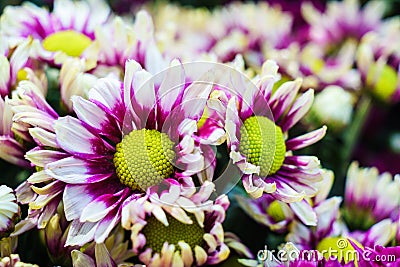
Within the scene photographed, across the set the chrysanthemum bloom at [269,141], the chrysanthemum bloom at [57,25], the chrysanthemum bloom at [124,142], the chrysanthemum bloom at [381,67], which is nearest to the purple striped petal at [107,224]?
the chrysanthemum bloom at [124,142]

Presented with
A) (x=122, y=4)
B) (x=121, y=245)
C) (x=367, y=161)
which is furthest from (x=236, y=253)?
(x=122, y=4)

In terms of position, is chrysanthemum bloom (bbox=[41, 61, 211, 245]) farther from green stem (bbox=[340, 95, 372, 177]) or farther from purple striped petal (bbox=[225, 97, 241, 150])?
green stem (bbox=[340, 95, 372, 177])

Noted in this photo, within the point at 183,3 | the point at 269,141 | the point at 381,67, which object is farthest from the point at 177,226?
the point at 183,3

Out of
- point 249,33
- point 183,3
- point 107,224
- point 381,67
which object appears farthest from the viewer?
point 183,3

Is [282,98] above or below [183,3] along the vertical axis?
above

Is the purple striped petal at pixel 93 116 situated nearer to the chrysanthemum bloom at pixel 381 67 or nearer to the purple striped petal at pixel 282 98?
the purple striped petal at pixel 282 98

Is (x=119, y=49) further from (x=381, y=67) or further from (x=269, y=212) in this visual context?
(x=381, y=67)
